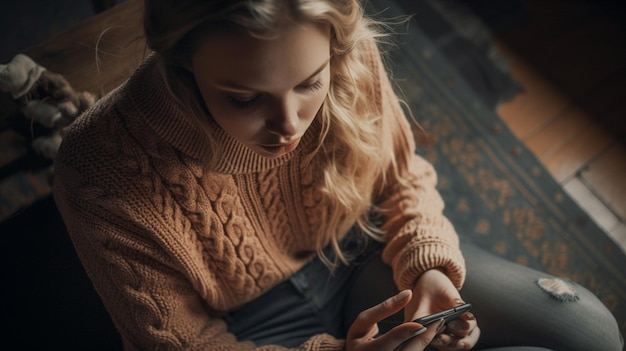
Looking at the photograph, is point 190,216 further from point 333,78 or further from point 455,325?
point 455,325

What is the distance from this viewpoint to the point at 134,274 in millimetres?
771

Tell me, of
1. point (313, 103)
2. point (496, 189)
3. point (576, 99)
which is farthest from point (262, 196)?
point (576, 99)

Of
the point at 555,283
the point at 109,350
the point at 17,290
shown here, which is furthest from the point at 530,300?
the point at 17,290

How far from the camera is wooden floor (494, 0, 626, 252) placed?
1622 millimetres

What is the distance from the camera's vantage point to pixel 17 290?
95cm

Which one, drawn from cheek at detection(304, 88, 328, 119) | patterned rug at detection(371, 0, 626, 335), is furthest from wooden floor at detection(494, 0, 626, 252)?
cheek at detection(304, 88, 328, 119)

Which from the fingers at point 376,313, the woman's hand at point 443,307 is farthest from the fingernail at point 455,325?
the fingers at point 376,313

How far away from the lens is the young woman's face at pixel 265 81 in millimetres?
559

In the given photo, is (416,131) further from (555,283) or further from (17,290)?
(17,290)

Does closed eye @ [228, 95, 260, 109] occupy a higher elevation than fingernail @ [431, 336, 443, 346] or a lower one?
higher

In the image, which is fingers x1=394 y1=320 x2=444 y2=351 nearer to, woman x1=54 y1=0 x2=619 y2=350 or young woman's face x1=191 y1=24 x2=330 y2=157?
woman x1=54 y1=0 x2=619 y2=350

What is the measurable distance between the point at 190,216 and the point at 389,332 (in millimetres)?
329

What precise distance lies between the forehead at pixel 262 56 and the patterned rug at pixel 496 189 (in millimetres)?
941

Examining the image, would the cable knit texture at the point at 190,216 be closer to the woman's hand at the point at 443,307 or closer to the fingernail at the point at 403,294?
the woman's hand at the point at 443,307
